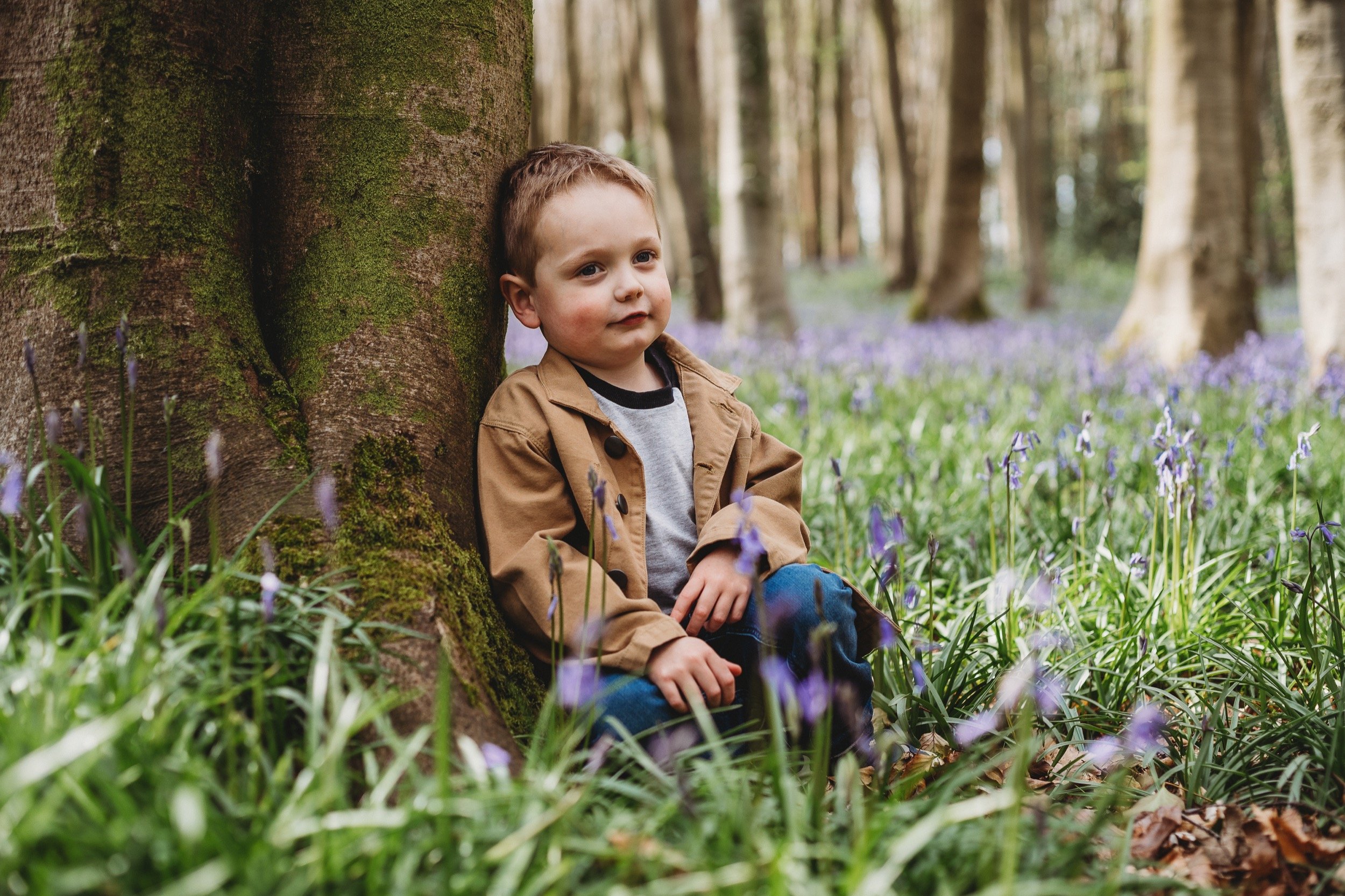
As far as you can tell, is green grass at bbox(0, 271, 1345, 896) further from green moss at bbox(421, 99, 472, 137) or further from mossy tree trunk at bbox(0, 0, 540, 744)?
green moss at bbox(421, 99, 472, 137)

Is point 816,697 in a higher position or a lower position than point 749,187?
lower

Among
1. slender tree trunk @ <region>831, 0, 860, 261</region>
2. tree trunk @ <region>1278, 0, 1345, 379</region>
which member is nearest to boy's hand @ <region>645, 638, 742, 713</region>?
tree trunk @ <region>1278, 0, 1345, 379</region>

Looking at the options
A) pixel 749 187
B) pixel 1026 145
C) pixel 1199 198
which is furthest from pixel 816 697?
pixel 1026 145

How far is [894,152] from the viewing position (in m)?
18.5

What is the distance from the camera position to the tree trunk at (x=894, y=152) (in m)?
16.7

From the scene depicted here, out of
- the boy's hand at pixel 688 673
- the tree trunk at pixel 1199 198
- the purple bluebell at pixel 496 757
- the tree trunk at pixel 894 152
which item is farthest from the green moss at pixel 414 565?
the tree trunk at pixel 894 152

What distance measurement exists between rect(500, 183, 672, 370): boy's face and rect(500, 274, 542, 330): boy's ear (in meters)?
0.06

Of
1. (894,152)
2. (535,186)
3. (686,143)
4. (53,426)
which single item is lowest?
(53,426)

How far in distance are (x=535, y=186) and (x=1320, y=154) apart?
5.39 m

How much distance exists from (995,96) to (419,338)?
110 feet

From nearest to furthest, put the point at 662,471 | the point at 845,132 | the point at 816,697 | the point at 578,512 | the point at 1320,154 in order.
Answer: the point at 816,697, the point at 578,512, the point at 662,471, the point at 1320,154, the point at 845,132

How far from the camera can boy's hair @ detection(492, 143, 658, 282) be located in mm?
2230

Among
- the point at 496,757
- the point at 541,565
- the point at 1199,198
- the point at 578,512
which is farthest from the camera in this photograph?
the point at 1199,198

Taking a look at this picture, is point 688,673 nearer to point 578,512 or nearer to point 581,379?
point 578,512
